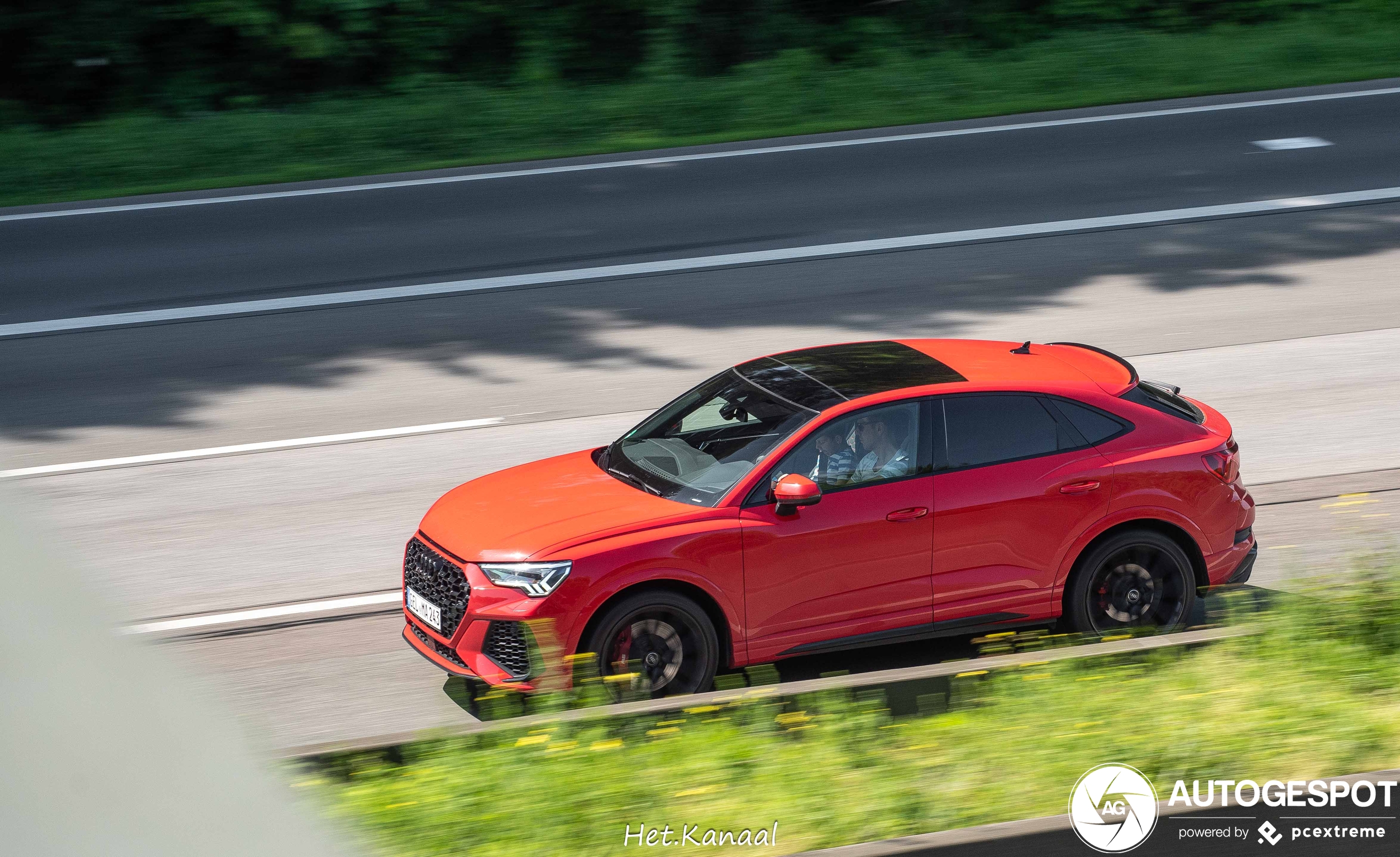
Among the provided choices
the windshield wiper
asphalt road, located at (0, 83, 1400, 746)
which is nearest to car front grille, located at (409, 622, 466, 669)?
asphalt road, located at (0, 83, 1400, 746)

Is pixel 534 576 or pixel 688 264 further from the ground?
pixel 688 264

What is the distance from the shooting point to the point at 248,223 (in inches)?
634

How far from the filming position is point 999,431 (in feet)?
22.2

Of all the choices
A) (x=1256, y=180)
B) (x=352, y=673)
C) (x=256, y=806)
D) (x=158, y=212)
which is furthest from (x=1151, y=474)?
(x=158, y=212)

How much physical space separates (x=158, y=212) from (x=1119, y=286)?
11.4 metres

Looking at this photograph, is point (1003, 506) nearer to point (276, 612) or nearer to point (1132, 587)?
point (1132, 587)

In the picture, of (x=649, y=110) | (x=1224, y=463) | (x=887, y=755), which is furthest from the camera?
(x=649, y=110)

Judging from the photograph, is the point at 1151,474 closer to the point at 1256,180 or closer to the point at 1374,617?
the point at 1374,617

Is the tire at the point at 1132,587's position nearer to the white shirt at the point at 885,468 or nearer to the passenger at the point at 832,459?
the white shirt at the point at 885,468

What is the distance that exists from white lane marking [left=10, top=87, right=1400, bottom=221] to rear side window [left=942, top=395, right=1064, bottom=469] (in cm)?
1183

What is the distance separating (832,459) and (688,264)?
327 inches

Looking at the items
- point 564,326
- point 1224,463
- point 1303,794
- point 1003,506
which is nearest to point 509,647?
point 1003,506

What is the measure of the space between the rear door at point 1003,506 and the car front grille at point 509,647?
201 centimetres

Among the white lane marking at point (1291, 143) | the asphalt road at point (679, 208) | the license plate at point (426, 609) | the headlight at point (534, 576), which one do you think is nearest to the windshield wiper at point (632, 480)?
the headlight at point (534, 576)
